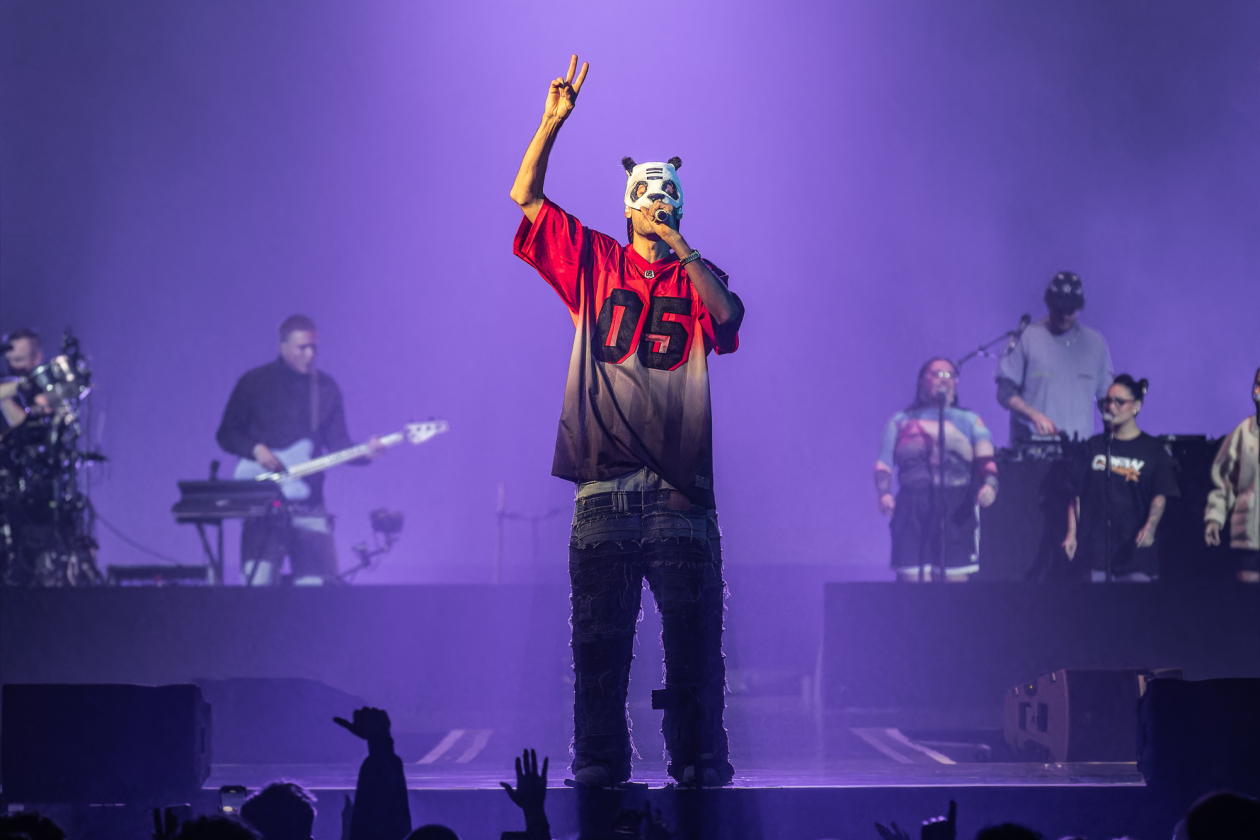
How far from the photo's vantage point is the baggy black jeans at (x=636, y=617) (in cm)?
295

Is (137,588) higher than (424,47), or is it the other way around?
(424,47)

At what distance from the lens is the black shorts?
671 cm

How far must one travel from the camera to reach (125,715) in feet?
10.3

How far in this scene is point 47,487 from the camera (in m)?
6.59

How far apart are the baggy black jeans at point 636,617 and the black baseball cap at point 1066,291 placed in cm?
508

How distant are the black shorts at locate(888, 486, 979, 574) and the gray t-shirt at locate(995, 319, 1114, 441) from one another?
885mm

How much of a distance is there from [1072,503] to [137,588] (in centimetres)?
473

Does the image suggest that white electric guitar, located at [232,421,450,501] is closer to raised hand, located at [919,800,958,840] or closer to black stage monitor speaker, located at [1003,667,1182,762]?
black stage monitor speaker, located at [1003,667,1182,762]

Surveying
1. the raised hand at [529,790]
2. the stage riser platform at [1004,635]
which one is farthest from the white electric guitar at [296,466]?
the raised hand at [529,790]

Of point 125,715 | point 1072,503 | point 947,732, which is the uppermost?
point 1072,503

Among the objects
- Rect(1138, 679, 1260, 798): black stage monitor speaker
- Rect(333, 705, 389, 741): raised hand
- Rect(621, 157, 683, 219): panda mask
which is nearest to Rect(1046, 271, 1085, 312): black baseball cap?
Rect(1138, 679, 1260, 798): black stage monitor speaker

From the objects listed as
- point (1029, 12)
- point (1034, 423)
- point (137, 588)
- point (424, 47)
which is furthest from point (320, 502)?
point (1029, 12)

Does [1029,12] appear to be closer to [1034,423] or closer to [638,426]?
[1034,423]

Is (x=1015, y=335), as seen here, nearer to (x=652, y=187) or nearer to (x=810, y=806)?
(x=652, y=187)
